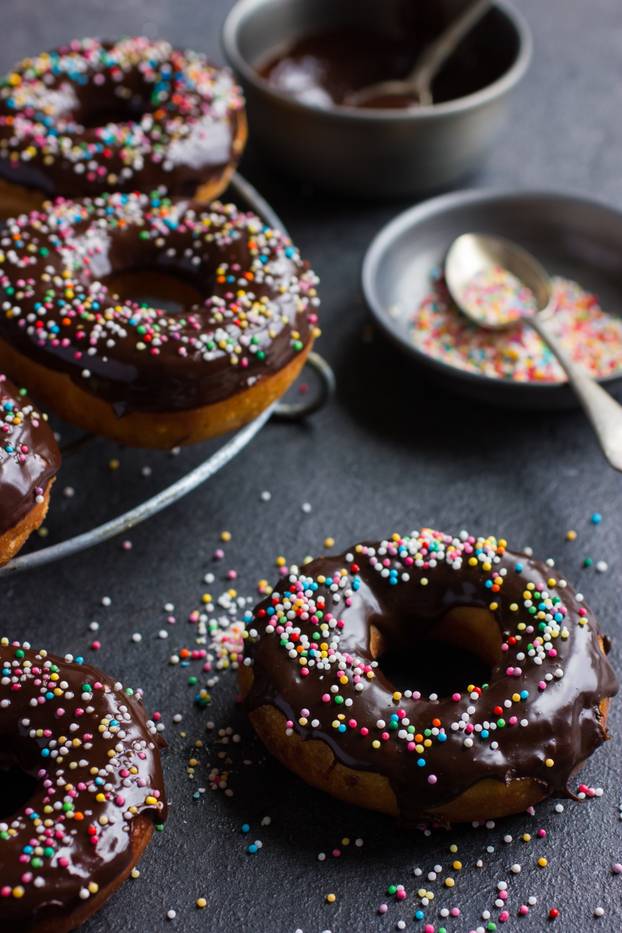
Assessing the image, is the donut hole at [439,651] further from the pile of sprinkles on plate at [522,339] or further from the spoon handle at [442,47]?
the spoon handle at [442,47]

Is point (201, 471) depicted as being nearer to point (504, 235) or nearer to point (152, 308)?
point (152, 308)

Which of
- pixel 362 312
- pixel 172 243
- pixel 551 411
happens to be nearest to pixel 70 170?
pixel 172 243

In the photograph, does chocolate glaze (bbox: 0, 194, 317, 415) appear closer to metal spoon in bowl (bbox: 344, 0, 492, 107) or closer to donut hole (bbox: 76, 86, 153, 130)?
donut hole (bbox: 76, 86, 153, 130)

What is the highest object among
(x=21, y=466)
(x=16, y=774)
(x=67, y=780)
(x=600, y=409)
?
(x=600, y=409)

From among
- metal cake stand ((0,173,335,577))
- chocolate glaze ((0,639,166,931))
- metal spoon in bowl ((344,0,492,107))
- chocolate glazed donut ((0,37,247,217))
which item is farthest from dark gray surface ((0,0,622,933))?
chocolate glazed donut ((0,37,247,217))

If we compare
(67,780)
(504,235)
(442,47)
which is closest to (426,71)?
(442,47)

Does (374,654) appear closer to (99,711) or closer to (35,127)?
(99,711)
